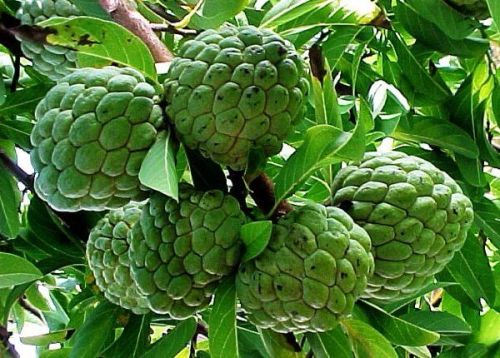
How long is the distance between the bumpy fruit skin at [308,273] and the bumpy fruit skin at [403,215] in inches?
3.2

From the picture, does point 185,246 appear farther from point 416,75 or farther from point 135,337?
point 416,75

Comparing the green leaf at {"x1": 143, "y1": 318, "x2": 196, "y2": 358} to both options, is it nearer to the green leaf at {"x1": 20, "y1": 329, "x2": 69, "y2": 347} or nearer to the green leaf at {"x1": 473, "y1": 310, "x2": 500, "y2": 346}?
the green leaf at {"x1": 20, "y1": 329, "x2": 69, "y2": 347}

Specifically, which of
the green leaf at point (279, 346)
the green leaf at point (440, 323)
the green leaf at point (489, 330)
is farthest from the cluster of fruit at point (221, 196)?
the green leaf at point (489, 330)

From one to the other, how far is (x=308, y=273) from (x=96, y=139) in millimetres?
358

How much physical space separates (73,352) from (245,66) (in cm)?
78

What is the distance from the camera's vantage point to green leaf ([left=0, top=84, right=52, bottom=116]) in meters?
1.74

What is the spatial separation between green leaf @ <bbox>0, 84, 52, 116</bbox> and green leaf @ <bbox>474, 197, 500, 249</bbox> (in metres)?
0.97

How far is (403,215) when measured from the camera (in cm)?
125

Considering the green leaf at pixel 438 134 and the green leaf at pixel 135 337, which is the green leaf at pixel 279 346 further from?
the green leaf at pixel 438 134

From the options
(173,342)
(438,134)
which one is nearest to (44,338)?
A: (173,342)

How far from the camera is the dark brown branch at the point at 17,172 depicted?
1.73 metres

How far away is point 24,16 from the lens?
1733mm

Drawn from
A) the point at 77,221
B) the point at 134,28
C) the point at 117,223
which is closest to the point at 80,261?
the point at 77,221

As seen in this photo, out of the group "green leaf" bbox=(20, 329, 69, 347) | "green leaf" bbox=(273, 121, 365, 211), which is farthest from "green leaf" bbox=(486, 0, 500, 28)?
"green leaf" bbox=(20, 329, 69, 347)
